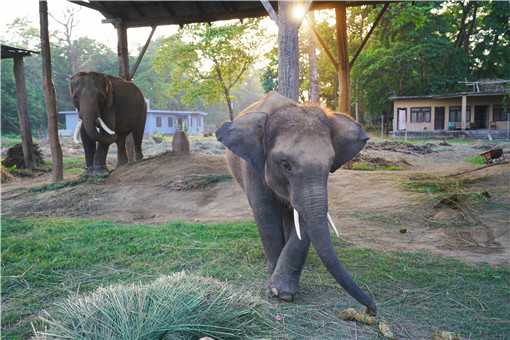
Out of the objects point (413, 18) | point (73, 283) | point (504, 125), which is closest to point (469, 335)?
point (73, 283)

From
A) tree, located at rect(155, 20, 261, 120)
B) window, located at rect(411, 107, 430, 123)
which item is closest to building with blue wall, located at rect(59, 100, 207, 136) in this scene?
tree, located at rect(155, 20, 261, 120)

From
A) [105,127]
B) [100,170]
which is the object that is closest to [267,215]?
[105,127]

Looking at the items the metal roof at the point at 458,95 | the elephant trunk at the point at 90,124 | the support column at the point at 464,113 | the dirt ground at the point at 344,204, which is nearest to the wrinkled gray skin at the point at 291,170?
the dirt ground at the point at 344,204

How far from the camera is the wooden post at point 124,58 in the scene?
12.9 m

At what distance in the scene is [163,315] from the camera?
2.67 metres

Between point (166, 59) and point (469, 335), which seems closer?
point (469, 335)

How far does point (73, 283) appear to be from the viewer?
4.37 m

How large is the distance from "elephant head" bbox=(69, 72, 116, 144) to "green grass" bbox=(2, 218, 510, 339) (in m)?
4.51

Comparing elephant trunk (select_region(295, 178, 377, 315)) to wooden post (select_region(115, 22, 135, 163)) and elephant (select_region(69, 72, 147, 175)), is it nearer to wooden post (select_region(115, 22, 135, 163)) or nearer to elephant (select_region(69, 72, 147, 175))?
elephant (select_region(69, 72, 147, 175))

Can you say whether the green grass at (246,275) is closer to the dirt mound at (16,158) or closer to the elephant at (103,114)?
the elephant at (103,114)

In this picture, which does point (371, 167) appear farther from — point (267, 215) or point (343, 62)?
point (267, 215)

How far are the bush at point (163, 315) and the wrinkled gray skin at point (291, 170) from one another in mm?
785

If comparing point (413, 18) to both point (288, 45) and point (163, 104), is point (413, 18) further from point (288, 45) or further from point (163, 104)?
point (163, 104)

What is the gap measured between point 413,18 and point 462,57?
32.3 metres
